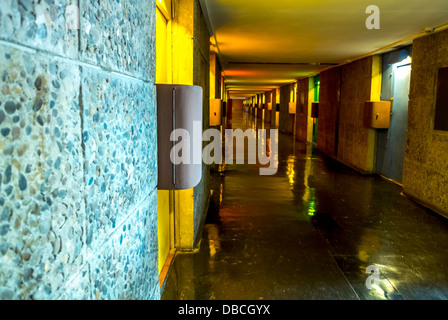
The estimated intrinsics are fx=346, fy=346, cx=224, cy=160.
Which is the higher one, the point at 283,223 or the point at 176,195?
the point at 176,195

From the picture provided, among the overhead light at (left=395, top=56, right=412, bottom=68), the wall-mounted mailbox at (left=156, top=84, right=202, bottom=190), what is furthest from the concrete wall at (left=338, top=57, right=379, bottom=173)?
the wall-mounted mailbox at (left=156, top=84, right=202, bottom=190)

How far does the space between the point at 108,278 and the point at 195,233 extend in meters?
3.62

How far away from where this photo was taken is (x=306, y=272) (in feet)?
13.8

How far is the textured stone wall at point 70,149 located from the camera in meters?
0.85

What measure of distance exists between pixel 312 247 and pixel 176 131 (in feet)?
11.1

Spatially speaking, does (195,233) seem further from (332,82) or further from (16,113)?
(332,82)

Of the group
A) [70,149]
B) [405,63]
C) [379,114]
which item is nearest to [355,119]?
[379,114]

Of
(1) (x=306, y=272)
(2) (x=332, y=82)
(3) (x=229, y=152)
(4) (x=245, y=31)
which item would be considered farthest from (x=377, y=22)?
(3) (x=229, y=152)

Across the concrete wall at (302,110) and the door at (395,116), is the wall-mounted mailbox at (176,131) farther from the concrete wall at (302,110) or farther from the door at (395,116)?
the concrete wall at (302,110)

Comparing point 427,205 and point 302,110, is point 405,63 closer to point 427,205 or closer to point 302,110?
point 427,205

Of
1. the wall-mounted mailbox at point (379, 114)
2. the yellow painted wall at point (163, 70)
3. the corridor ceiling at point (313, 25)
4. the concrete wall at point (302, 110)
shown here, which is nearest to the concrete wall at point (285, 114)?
the concrete wall at point (302, 110)

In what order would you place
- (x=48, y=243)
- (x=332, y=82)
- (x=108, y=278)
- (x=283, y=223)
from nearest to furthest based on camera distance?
(x=48, y=243)
(x=108, y=278)
(x=283, y=223)
(x=332, y=82)

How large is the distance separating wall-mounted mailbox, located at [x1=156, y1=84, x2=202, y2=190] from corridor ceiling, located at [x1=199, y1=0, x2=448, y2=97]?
132 inches

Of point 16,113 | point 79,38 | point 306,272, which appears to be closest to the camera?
point 16,113
